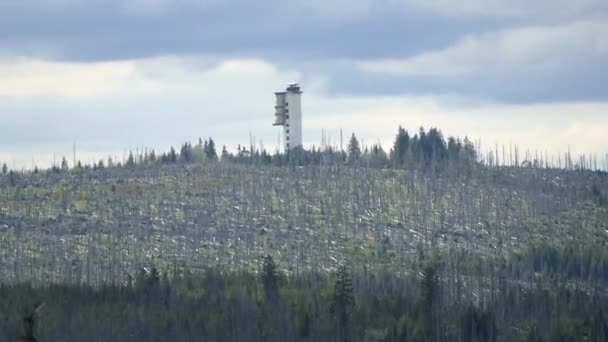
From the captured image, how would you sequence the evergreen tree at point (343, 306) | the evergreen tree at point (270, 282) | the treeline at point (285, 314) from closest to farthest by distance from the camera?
the treeline at point (285, 314), the evergreen tree at point (343, 306), the evergreen tree at point (270, 282)

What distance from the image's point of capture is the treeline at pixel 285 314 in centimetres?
12275

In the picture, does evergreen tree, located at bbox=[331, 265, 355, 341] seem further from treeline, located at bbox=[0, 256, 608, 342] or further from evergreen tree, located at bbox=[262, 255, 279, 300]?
evergreen tree, located at bbox=[262, 255, 279, 300]

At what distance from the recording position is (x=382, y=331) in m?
126

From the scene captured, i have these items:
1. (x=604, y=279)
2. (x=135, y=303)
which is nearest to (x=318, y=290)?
(x=135, y=303)

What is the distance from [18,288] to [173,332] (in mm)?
30375

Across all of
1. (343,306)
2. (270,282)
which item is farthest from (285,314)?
(270,282)

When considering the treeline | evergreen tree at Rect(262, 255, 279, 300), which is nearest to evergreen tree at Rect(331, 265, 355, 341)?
the treeline

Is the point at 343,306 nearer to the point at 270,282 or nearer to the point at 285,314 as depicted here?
the point at 285,314

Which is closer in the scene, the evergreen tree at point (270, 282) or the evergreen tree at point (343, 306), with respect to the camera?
the evergreen tree at point (343, 306)

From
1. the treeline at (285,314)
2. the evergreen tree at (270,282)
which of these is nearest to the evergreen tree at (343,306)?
the treeline at (285,314)

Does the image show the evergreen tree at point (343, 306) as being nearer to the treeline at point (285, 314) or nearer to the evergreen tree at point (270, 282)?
the treeline at point (285, 314)

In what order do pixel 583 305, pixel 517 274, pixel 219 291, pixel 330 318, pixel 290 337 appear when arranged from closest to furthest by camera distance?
pixel 290 337 → pixel 330 318 → pixel 583 305 → pixel 219 291 → pixel 517 274

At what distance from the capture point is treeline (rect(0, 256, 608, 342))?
12275 cm

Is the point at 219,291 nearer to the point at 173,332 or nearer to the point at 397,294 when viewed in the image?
the point at 397,294
